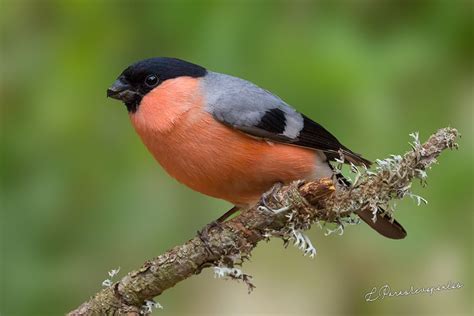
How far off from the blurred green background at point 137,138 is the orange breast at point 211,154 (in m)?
0.16

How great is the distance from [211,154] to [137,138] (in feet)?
1.53

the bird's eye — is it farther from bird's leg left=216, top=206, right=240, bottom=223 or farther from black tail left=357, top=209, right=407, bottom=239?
black tail left=357, top=209, right=407, bottom=239

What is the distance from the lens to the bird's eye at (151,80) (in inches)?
167

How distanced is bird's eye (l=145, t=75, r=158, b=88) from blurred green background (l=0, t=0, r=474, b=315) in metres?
0.12

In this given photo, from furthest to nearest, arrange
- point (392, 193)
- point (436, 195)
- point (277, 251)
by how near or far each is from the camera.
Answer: point (277, 251) < point (436, 195) < point (392, 193)

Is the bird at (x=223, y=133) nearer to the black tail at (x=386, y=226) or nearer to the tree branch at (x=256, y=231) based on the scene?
the black tail at (x=386, y=226)

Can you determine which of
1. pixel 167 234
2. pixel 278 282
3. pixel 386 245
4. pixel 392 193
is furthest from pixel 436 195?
pixel 278 282

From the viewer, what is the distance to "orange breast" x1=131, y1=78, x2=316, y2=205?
3898 mm

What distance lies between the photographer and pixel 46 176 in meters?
4.02

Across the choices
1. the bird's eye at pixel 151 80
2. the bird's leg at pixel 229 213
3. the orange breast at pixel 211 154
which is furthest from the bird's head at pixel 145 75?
the bird's leg at pixel 229 213

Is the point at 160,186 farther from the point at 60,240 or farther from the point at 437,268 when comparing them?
the point at 437,268

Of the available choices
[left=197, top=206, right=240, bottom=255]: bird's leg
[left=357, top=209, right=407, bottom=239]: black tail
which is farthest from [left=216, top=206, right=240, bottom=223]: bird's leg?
[left=357, top=209, right=407, bottom=239]: black tail

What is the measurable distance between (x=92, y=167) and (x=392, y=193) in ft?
4.90

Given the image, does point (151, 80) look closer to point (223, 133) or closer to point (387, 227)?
point (223, 133)
